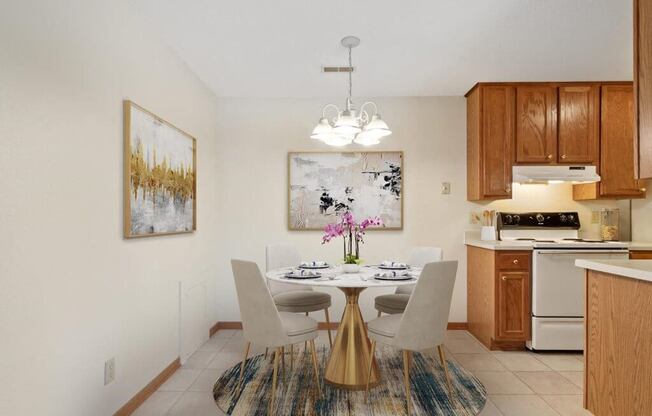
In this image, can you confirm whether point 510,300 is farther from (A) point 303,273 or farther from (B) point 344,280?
(A) point 303,273

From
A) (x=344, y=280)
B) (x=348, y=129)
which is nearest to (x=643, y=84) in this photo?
(x=348, y=129)

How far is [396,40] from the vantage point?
2.78 meters

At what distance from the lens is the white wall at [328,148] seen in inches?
161

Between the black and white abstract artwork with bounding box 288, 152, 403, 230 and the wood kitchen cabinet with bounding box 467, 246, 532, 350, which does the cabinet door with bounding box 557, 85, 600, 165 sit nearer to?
the wood kitchen cabinet with bounding box 467, 246, 532, 350

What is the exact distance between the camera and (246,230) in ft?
13.5

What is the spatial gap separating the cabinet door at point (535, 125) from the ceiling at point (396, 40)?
16 cm

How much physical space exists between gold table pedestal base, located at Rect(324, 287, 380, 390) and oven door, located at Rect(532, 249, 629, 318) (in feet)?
5.51

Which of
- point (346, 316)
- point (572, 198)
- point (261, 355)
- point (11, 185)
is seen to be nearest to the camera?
point (11, 185)

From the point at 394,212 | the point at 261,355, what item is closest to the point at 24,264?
the point at 261,355

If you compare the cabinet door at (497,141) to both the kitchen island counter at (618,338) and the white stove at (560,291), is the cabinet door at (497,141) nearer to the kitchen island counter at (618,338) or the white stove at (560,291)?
the white stove at (560,291)

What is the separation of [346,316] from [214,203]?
2.06 m

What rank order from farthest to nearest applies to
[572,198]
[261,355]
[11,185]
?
[572,198], [261,355], [11,185]

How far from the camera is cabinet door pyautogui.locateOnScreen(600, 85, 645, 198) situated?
12.1ft

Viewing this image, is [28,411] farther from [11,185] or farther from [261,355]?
[261,355]
